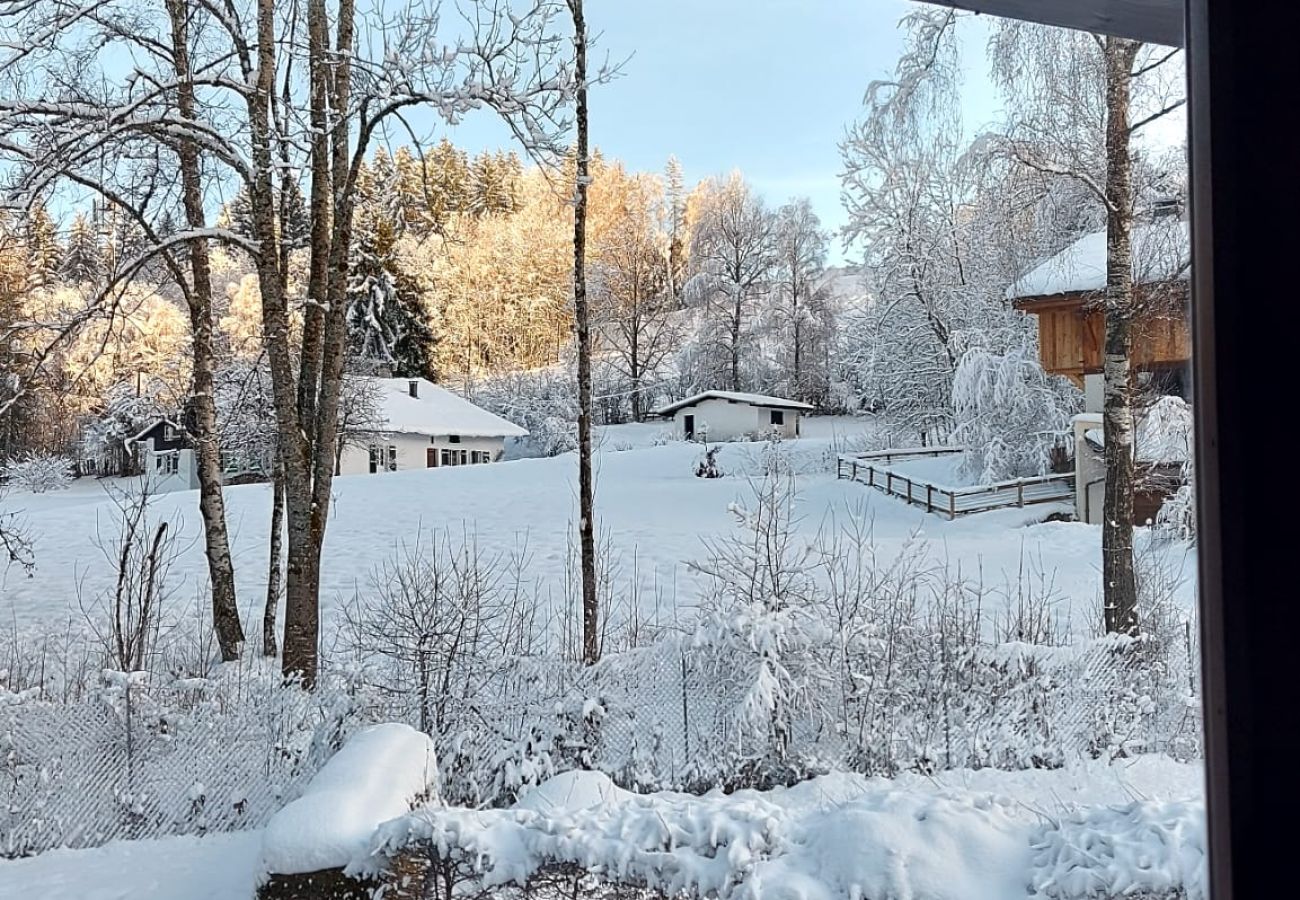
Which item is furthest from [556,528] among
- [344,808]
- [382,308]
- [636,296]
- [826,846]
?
[826,846]

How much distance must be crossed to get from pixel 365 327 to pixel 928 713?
4.34m

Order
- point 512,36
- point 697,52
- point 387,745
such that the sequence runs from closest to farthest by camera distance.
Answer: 1. point 387,745
2. point 512,36
3. point 697,52

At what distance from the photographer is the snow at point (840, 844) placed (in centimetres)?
114

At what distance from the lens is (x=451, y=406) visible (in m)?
9.84

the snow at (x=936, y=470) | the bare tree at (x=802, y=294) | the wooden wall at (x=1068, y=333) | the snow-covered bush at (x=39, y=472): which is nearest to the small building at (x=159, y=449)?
the snow-covered bush at (x=39, y=472)

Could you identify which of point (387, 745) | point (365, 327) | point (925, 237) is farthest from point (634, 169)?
point (387, 745)

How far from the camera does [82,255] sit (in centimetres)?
316

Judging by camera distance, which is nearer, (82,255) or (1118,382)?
(1118,382)

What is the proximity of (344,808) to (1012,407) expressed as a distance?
5795 millimetres

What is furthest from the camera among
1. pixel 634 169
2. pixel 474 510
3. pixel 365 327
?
pixel 634 169

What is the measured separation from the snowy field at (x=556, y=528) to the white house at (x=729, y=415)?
648 millimetres

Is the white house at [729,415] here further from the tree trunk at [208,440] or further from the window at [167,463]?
the tree trunk at [208,440]

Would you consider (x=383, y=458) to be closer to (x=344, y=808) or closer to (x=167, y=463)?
(x=167, y=463)

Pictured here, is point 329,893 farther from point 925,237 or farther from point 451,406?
point 451,406
